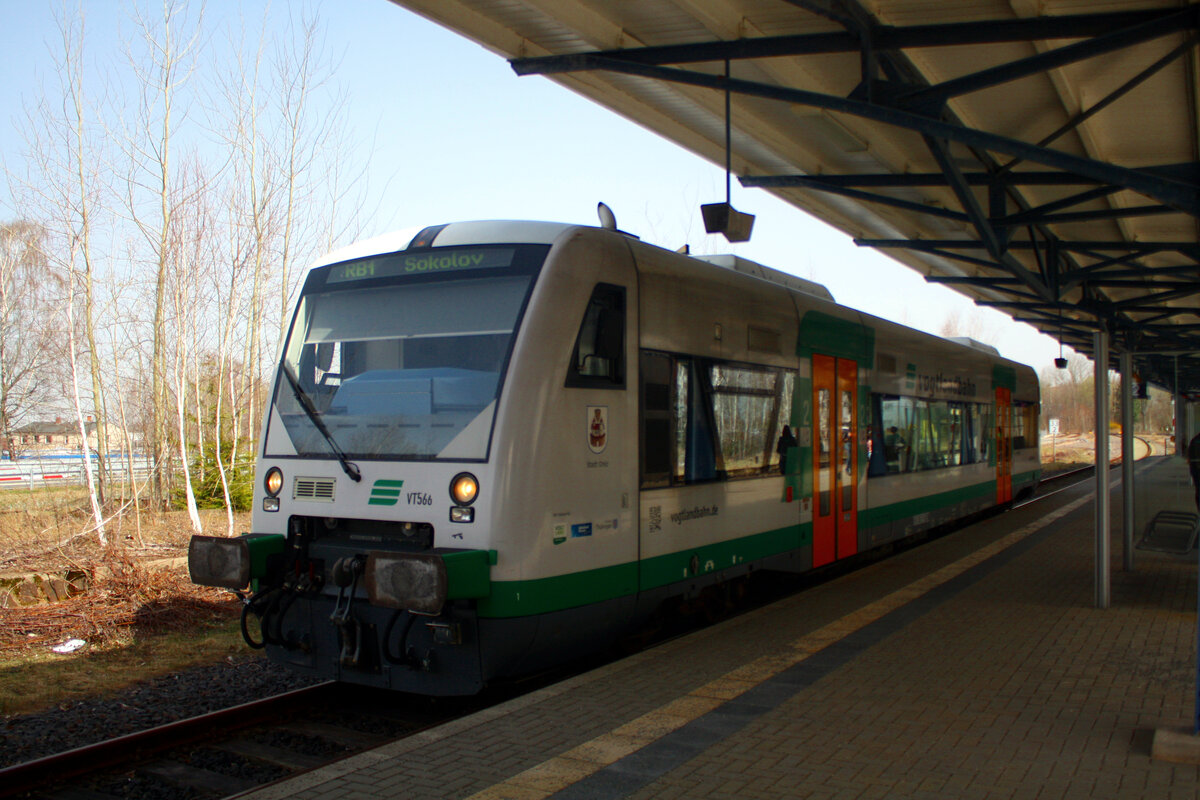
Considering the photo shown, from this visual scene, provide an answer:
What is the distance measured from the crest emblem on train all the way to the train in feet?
0.04

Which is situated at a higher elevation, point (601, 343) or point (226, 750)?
point (601, 343)

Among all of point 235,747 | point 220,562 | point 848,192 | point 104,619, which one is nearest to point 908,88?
point 848,192

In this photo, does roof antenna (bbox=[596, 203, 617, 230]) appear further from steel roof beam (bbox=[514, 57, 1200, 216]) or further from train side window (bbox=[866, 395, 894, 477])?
train side window (bbox=[866, 395, 894, 477])

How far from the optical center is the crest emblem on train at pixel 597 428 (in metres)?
6.42

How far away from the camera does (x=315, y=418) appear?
6.81m

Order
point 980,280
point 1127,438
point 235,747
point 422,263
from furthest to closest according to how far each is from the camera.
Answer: point 980,280, point 1127,438, point 422,263, point 235,747

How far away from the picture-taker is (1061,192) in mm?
12984

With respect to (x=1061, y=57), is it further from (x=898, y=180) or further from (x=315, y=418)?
→ (x=315, y=418)

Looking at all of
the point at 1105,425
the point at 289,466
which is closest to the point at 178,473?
the point at 289,466

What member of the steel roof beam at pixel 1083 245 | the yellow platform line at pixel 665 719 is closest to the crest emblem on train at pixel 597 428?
the yellow platform line at pixel 665 719

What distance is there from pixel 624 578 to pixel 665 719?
1.42 m

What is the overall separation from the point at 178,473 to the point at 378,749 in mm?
12433

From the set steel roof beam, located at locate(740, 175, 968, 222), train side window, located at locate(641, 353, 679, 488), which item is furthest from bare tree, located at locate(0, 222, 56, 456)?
train side window, located at locate(641, 353, 679, 488)

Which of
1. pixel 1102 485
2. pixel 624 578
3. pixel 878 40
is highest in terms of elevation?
pixel 878 40
